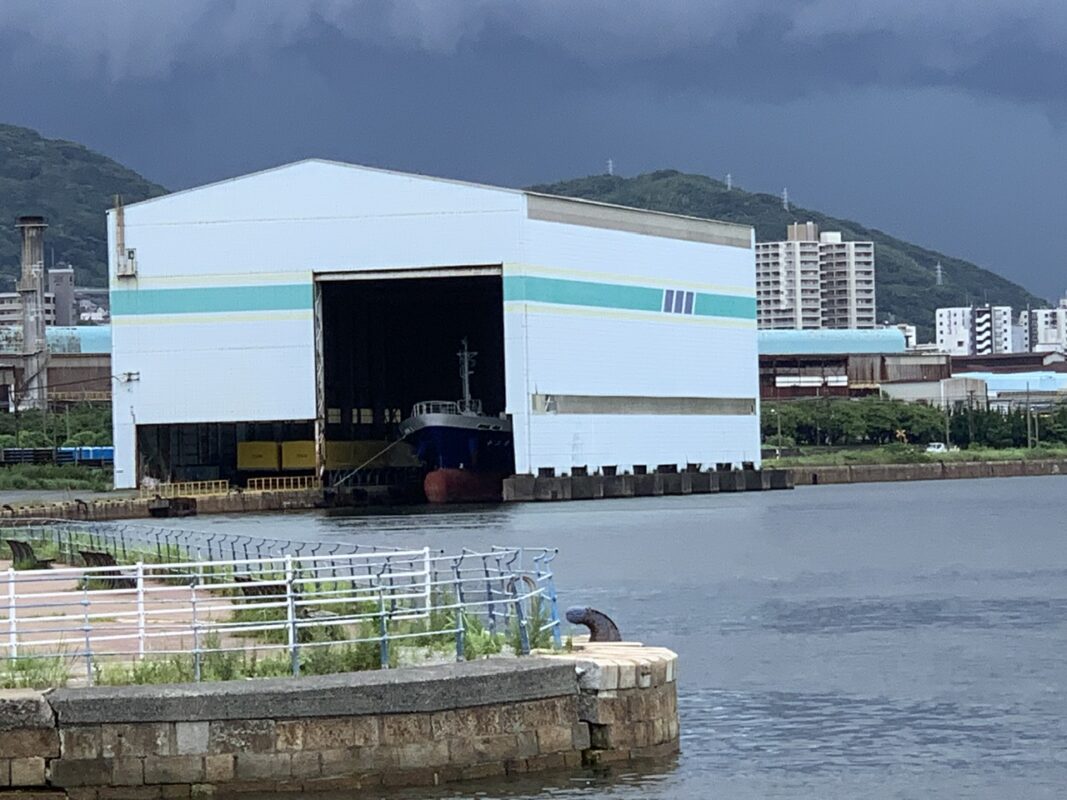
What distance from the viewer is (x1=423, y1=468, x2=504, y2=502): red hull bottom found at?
91.2m

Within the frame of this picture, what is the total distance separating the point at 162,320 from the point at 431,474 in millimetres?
14492

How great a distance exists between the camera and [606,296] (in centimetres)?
Answer: 8556

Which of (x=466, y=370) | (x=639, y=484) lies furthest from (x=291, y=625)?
(x=466, y=370)

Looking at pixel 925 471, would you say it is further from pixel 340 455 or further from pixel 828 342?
pixel 828 342

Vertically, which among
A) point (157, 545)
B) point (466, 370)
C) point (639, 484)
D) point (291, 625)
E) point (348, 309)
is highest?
point (348, 309)

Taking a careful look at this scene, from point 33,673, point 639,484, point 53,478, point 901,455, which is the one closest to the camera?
point 33,673

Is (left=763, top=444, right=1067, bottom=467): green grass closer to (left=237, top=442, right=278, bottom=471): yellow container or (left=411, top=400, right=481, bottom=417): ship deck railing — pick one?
(left=411, top=400, right=481, bottom=417): ship deck railing

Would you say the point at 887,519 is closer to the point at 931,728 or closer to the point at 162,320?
the point at 162,320

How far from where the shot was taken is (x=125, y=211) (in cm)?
8400

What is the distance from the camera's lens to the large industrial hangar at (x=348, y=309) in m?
80.7

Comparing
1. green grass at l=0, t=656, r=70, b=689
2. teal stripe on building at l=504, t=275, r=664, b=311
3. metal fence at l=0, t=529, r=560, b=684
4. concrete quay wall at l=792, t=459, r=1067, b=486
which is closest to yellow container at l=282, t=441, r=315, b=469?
teal stripe on building at l=504, t=275, r=664, b=311

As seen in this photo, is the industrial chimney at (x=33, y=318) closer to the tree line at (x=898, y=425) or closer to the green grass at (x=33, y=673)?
the tree line at (x=898, y=425)

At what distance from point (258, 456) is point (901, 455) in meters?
59.0

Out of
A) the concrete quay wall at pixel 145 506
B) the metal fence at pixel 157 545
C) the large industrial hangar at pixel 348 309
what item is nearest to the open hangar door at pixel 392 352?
the large industrial hangar at pixel 348 309
